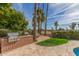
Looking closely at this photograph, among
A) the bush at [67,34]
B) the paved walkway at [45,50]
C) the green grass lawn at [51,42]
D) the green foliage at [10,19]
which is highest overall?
the green foliage at [10,19]

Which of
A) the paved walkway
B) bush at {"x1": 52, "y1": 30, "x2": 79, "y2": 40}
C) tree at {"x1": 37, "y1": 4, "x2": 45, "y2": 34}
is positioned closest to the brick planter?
the paved walkway

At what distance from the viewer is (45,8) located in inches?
73.3

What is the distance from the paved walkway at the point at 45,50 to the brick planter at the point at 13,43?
4 cm

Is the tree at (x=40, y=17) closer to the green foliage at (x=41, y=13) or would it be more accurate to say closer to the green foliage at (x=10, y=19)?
the green foliage at (x=41, y=13)

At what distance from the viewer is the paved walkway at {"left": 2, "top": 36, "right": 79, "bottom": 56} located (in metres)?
1.84

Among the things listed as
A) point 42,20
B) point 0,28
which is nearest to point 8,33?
point 0,28

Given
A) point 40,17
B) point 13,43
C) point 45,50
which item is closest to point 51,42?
point 45,50

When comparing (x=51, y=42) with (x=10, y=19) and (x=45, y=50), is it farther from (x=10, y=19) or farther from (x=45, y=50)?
(x=10, y=19)

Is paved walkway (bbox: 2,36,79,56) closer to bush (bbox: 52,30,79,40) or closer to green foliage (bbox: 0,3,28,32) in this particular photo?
bush (bbox: 52,30,79,40)

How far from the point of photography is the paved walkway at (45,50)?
184cm

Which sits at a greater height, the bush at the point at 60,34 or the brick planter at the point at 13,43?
the bush at the point at 60,34

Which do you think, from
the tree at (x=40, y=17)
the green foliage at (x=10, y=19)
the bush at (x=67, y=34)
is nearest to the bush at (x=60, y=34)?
the bush at (x=67, y=34)

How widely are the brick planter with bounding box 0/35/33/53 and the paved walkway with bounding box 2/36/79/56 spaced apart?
35mm

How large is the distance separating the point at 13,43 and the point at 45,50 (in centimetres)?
31
